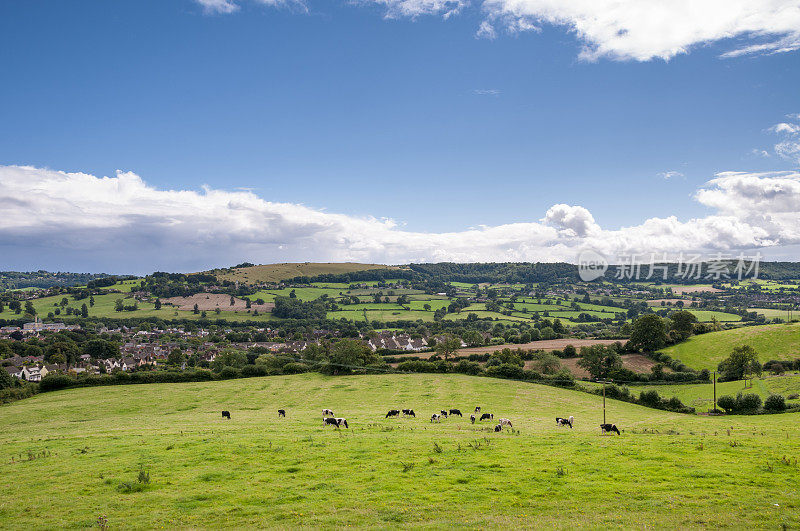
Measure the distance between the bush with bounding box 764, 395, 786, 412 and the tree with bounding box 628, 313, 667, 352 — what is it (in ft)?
124

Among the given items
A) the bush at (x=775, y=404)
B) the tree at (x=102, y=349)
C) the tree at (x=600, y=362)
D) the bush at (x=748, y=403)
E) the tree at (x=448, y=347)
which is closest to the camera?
the bush at (x=775, y=404)

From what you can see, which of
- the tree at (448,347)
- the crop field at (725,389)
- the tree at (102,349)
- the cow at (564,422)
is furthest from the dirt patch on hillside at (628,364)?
the tree at (102,349)

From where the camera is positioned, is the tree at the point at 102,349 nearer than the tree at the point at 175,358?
No

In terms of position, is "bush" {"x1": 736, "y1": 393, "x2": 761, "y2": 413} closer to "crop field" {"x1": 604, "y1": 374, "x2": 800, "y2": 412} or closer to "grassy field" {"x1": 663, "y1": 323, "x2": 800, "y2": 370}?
"crop field" {"x1": 604, "y1": 374, "x2": 800, "y2": 412}

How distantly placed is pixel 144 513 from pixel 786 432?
3738cm

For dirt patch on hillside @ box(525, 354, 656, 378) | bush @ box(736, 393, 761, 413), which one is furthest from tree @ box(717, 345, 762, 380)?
bush @ box(736, 393, 761, 413)

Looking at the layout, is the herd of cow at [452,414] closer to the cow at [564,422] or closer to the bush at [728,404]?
the cow at [564,422]

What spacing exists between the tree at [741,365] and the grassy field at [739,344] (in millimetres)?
6362

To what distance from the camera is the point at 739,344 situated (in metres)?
72.2

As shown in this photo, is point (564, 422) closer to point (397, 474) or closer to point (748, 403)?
point (397, 474)

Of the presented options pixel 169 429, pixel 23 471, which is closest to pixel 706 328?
pixel 169 429

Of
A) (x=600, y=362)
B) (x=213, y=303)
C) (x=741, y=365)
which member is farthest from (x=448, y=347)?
(x=213, y=303)

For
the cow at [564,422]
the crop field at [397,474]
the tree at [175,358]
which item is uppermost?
the crop field at [397,474]

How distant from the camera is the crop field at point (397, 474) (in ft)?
48.6
